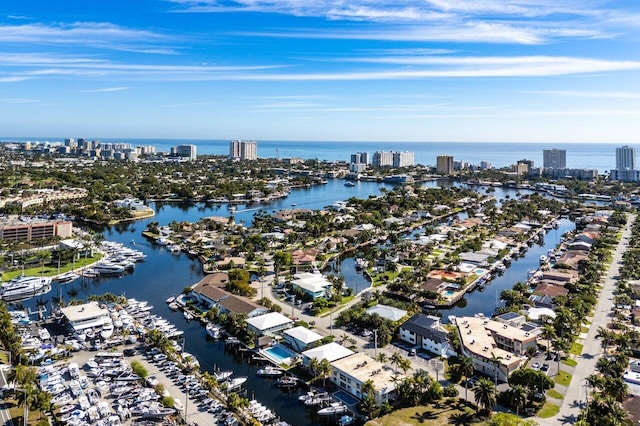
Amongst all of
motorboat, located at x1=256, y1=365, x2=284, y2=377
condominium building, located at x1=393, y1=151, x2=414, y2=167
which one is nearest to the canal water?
motorboat, located at x1=256, y1=365, x2=284, y2=377

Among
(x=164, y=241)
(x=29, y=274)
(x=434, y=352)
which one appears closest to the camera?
(x=434, y=352)

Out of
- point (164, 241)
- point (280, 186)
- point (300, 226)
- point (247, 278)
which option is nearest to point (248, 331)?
point (247, 278)

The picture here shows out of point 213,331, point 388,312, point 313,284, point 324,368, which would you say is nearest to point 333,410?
point 324,368

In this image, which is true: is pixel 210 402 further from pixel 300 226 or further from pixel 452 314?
pixel 300 226

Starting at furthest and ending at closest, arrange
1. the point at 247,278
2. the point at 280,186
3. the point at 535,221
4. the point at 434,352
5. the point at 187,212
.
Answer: the point at 280,186
the point at 187,212
the point at 535,221
the point at 247,278
the point at 434,352

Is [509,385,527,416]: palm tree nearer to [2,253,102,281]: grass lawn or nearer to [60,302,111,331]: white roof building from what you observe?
[60,302,111,331]: white roof building

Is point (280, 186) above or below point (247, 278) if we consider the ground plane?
above

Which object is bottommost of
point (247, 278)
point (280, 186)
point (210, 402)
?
point (210, 402)
